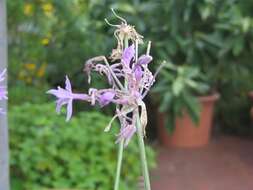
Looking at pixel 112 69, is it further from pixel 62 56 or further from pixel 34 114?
pixel 62 56

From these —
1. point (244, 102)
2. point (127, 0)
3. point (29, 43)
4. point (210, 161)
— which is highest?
point (127, 0)

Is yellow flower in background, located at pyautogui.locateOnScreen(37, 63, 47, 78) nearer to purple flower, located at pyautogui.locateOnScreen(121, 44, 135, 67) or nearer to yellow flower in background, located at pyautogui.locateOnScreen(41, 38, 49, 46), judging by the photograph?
yellow flower in background, located at pyautogui.locateOnScreen(41, 38, 49, 46)

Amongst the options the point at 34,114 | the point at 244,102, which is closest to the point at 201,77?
the point at 244,102

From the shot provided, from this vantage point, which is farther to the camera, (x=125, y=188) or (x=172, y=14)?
(x=172, y=14)

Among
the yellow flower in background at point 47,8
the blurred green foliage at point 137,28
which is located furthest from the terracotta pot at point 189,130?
the yellow flower in background at point 47,8

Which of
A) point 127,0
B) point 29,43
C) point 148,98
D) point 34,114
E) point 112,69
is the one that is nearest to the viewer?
point 112,69

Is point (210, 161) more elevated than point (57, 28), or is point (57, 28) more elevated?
point (57, 28)
